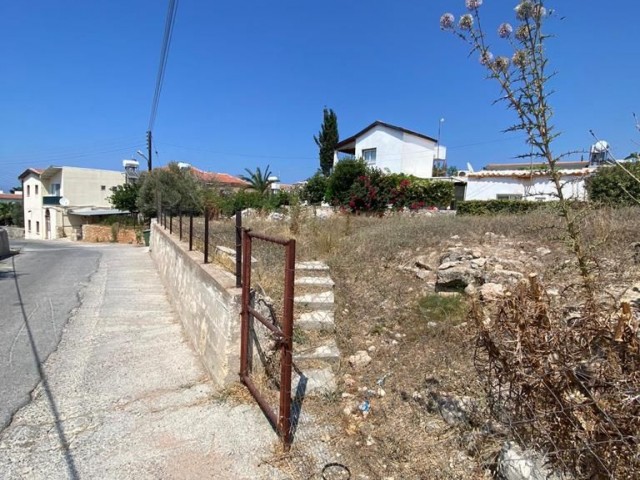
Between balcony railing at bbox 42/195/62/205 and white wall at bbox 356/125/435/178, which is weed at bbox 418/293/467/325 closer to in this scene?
white wall at bbox 356/125/435/178

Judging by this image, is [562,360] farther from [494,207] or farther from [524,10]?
[494,207]

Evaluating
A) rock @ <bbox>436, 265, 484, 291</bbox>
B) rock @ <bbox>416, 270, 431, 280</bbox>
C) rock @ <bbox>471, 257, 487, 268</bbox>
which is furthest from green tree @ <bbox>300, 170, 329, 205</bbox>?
rock @ <bbox>436, 265, 484, 291</bbox>

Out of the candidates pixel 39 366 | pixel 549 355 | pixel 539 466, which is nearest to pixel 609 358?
pixel 549 355

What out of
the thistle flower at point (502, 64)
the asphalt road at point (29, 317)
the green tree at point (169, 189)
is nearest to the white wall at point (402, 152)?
the green tree at point (169, 189)

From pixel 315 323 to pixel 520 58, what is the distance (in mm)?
3322

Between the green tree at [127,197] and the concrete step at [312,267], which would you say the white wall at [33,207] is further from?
the concrete step at [312,267]

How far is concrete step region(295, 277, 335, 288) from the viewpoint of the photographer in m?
5.59

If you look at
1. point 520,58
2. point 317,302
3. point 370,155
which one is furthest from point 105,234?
point 520,58

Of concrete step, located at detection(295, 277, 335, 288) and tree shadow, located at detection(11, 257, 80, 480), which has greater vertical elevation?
concrete step, located at detection(295, 277, 335, 288)

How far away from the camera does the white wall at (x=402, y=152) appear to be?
29.3 m

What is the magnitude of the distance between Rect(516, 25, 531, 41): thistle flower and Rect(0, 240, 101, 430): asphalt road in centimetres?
436

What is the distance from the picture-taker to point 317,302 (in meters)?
4.96

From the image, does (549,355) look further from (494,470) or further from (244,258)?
(244,258)

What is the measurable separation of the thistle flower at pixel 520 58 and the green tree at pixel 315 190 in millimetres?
20536
